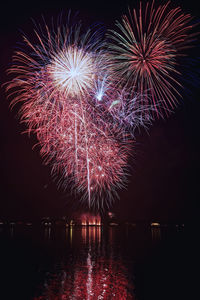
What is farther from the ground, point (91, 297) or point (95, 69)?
point (95, 69)

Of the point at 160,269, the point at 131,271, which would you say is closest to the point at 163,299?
the point at 131,271

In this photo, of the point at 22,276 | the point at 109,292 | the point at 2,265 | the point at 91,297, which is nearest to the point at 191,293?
the point at 109,292

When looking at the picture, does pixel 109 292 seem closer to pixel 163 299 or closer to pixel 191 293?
pixel 163 299

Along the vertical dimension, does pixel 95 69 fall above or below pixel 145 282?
above

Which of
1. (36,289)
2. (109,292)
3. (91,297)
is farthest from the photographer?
(36,289)

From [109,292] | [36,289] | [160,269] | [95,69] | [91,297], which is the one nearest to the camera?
[91,297]

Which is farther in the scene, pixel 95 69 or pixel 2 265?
pixel 2 265

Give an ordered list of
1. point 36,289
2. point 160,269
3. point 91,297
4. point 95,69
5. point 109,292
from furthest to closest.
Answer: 1. point 160,269
2. point 95,69
3. point 36,289
4. point 109,292
5. point 91,297

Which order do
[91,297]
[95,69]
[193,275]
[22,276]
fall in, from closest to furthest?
[91,297] < [95,69] < [22,276] < [193,275]

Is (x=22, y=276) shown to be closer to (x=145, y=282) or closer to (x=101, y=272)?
(x=101, y=272)
